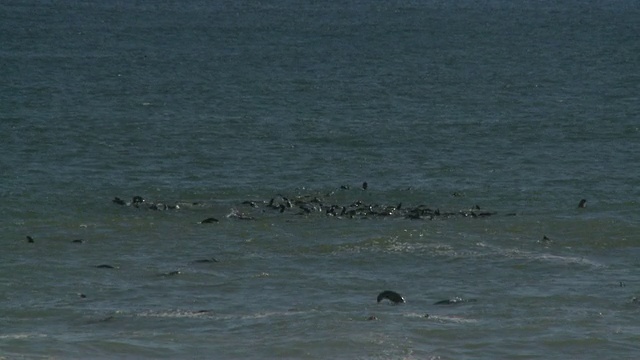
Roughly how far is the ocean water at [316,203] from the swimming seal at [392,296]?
0.32 m

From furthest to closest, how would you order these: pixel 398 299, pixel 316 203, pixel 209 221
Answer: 1. pixel 316 203
2. pixel 209 221
3. pixel 398 299

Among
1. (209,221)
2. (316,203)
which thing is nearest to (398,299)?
(209,221)

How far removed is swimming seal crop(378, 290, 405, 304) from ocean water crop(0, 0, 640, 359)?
0.32 m

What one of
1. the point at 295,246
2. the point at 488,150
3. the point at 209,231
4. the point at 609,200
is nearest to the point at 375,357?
the point at 295,246

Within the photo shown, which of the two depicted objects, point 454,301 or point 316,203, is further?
point 316,203

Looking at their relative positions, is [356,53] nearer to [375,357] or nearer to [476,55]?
[476,55]

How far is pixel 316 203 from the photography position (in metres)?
25.9

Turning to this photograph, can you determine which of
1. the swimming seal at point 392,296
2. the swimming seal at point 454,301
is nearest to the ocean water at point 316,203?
the swimming seal at point 454,301

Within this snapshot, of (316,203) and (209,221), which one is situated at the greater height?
(316,203)

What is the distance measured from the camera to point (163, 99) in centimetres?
4266

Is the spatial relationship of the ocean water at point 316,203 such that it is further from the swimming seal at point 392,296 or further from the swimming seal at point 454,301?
the swimming seal at point 392,296

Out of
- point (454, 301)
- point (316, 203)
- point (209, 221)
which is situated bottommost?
point (454, 301)

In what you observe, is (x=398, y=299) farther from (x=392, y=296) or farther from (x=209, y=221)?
(x=209, y=221)

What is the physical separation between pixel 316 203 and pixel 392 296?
26.7 ft
